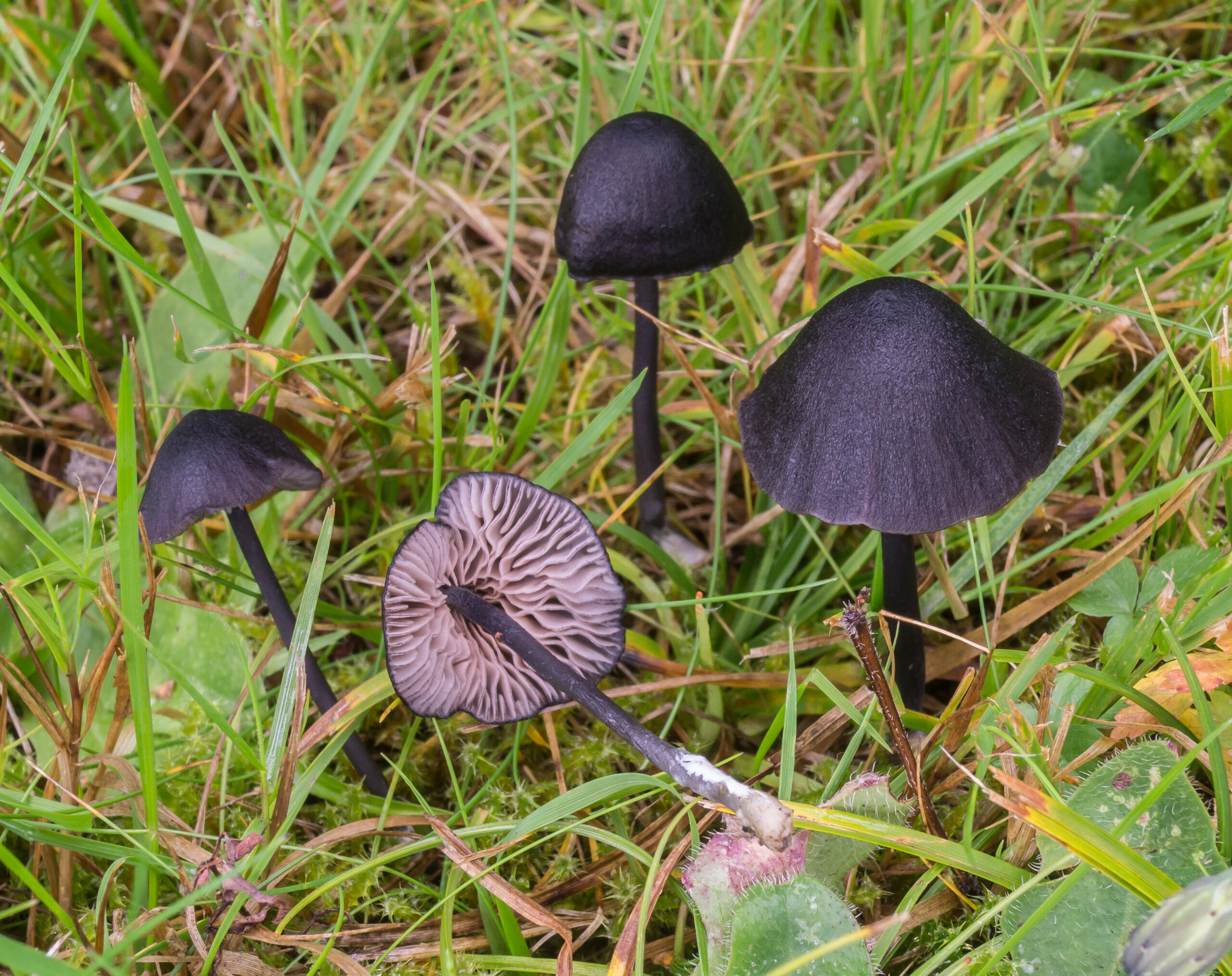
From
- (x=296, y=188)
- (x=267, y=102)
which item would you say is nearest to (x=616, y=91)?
(x=296, y=188)

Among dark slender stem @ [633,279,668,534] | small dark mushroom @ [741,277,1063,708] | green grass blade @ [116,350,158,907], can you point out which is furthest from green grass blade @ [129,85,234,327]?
small dark mushroom @ [741,277,1063,708]

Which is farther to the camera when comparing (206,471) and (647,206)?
(647,206)

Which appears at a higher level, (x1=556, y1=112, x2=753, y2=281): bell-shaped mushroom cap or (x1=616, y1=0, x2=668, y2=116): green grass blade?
(x1=616, y1=0, x2=668, y2=116): green grass blade

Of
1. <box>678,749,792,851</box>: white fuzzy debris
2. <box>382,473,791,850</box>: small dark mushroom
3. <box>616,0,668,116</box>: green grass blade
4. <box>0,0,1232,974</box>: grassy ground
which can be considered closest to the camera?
<box>678,749,792,851</box>: white fuzzy debris

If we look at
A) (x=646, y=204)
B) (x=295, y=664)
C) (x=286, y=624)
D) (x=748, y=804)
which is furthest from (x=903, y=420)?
(x=286, y=624)

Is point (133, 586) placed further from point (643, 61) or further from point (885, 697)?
point (643, 61)

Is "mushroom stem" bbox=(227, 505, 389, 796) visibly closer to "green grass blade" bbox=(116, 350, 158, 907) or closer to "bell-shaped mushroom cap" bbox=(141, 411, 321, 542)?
"bell-shaped mushroom cap" bbox=(141, 411, 321, 542)
